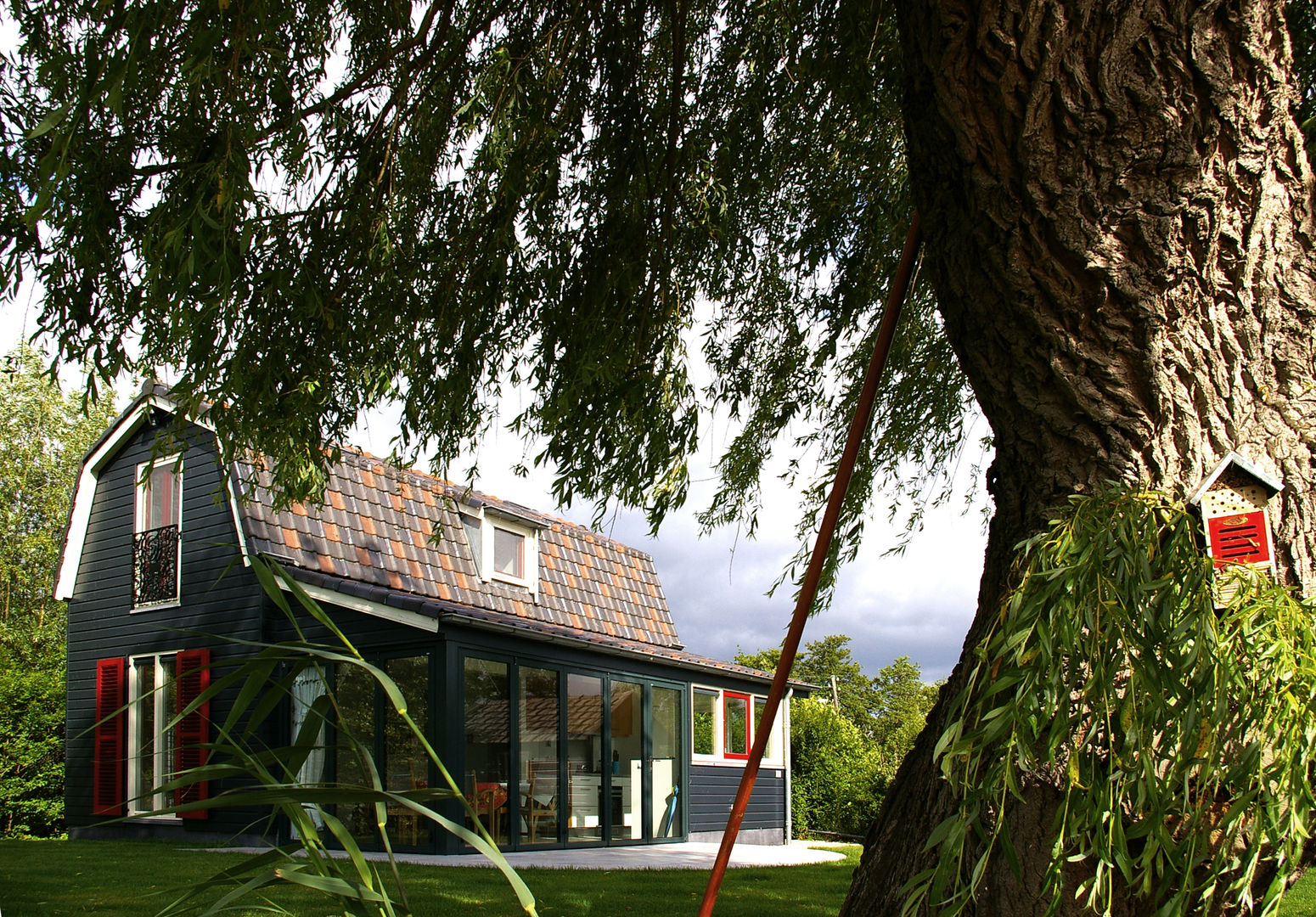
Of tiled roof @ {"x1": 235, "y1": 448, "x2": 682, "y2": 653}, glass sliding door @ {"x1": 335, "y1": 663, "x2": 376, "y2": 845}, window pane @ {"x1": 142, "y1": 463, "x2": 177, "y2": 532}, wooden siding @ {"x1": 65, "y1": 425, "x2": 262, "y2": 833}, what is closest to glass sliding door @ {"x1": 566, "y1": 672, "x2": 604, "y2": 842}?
tiled roof @ {"x1": 235, "y1": 448, "x2": 682, "y2": 653}

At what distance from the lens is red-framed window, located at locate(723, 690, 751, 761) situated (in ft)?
46.8

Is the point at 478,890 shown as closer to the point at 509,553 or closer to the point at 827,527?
the point at 827,527

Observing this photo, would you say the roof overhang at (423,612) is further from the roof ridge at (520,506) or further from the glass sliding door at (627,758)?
the roof ridge at (520,506)

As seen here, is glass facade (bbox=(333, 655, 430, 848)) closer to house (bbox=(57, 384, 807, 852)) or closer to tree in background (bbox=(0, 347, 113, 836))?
house (bbox=(57, 384, 807, 852))

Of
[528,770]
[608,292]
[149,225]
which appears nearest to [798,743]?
[528,770]

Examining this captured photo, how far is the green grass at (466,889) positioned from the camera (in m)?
5.98

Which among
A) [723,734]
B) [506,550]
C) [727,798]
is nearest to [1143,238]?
[506,550]

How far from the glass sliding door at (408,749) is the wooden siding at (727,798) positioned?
4016mm

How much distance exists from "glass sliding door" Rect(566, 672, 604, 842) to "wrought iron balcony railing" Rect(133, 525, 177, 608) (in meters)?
4.82

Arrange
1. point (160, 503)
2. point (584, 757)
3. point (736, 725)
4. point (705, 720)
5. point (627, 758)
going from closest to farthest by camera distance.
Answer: point (584, 757) → point (627, 758) → point (160, 503) → point (705, 720) → point (736, 725)

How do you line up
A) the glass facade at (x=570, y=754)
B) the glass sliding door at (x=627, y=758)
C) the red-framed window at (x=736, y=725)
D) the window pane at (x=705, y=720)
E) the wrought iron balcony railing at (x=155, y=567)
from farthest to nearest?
the red-framed window at (x=736, y=725) < the window pane at (x=705, y=720) < the wrought iron balcony railing at (x=155, y=567) < the glass sliding door at (x=627, y=758) < the glass facade at (x=570, y=754)

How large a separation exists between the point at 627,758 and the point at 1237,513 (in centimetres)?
1105

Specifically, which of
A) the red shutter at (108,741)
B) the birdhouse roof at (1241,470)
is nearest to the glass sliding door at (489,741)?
the red shutter at (108,741)

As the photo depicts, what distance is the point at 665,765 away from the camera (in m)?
13.0
